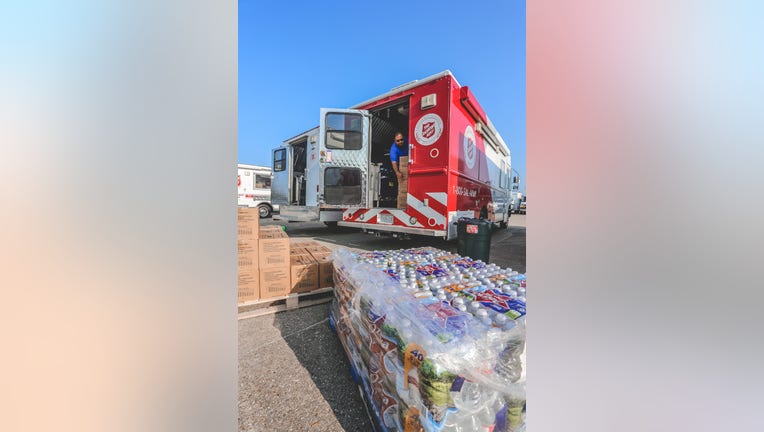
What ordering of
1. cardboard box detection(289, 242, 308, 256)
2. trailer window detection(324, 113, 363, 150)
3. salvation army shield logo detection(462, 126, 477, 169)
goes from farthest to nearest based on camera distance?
trailer window detection(324, 113, 363, 150)
salvation army shield logo detection(462, 126, 477, 169)
cardboard box detection(289, 242, 308, 256)

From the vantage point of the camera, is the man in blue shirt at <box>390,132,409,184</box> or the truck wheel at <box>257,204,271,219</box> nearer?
the man in blue shirt at <box>390,132,409,184</box>

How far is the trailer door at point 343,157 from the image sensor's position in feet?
16.0

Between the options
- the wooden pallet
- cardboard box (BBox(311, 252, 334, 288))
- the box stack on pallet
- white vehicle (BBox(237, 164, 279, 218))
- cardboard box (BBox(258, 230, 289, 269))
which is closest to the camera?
the box stack on pallet

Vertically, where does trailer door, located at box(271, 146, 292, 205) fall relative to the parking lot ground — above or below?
above

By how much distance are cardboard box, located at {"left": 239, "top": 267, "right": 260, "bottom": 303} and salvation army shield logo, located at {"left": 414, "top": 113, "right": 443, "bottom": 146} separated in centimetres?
299

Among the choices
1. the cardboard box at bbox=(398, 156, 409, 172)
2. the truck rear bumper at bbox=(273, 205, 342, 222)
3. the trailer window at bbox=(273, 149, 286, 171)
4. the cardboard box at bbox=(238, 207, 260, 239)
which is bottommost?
the cardboard box at bbox=(238, 207, 260, 239)

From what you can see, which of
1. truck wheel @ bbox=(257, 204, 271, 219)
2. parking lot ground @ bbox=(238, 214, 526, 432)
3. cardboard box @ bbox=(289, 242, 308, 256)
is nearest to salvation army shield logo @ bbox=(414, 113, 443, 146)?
cardboard box @ bbox=(289, 242, 308, 256)

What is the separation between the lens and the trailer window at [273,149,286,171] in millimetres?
7875

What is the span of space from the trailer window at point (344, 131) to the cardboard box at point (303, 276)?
8.93 ft

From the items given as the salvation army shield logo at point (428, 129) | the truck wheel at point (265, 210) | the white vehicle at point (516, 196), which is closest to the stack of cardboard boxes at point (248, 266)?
the salvation army shield logo at point (428, 129)

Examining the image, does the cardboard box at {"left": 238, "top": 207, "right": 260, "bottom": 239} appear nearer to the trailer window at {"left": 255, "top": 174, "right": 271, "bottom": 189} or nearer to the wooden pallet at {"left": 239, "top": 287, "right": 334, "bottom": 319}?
the wooden pallet at {"left": 239, "top": 287, "right": 334, "bottom": 319}

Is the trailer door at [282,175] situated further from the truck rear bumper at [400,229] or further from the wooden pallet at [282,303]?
the wooden pallet at [282,303]

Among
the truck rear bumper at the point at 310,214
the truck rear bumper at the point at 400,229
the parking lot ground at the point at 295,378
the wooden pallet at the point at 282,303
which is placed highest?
the truck rear bumper at the point at 310,214
